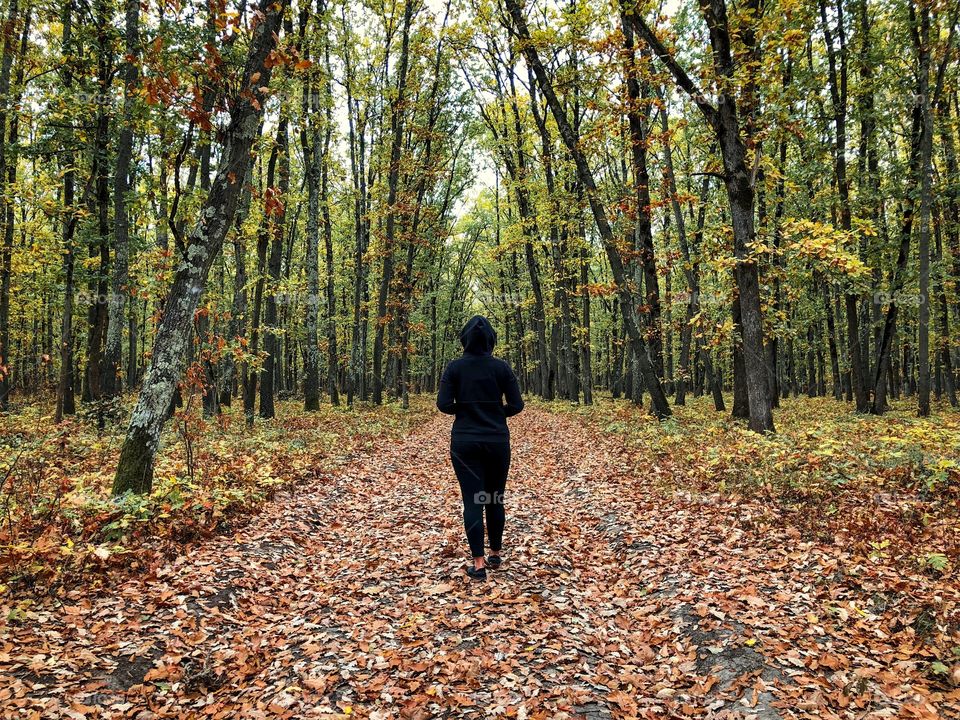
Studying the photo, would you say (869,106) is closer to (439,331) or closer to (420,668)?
Answer: (420,668)

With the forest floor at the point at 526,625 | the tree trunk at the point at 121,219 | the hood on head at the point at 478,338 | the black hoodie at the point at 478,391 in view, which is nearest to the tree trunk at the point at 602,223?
the forest floor at the point at 526,625

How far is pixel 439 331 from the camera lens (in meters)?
52.2

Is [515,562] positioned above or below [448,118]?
below

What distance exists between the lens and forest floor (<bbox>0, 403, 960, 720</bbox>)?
383 centimetres

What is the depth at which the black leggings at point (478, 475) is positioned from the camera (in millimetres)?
5801

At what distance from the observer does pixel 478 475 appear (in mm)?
5816

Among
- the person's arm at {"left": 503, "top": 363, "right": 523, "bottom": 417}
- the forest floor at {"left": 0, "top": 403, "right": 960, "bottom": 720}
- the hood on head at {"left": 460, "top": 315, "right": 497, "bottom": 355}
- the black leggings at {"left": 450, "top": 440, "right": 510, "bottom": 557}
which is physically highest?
the hood on head at {"left": 460, "top": 315, "right": 497, "bottom": 355}

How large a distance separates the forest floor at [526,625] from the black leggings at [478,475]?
0.72 m

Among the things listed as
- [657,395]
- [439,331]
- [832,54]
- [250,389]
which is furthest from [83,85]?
[439,331]

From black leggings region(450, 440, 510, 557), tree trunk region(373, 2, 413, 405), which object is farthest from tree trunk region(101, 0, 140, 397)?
black leggings region(450, 440, 510, 557)

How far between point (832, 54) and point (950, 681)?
1999 cm

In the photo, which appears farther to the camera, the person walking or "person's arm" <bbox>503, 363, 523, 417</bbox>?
"person's arm" <bbox>503, 363, 523, 417</bbox>

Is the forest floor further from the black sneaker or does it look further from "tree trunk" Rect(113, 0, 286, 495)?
"tree trunk" Rect(113, 0, 286, 495)

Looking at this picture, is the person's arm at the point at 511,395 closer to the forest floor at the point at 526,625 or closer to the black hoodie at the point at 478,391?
the black hoodie at the point at 478,391
